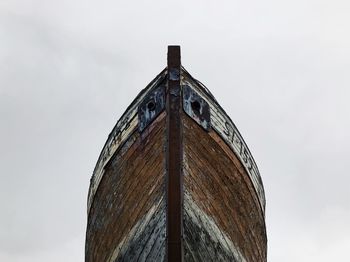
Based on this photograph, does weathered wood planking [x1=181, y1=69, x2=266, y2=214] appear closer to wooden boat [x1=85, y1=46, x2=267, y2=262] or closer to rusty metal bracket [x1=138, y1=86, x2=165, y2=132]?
wooden boat [x1=85, y1=46, x2=267, y2=262]

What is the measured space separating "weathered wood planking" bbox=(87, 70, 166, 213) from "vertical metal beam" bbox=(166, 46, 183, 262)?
548 mm

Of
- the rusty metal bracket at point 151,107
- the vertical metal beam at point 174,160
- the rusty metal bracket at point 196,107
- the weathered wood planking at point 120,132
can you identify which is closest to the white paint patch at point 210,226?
the vertical metal beam at point 174,160

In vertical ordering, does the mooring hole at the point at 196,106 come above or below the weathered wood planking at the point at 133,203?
above

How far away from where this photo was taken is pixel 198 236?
19.6 ft

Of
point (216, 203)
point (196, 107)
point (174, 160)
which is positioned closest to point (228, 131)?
point (196, 107)

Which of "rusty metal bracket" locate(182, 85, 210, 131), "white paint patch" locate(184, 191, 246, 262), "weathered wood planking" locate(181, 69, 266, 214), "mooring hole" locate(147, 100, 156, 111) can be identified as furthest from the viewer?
"weathered wood planking" locate(181, 69, 266, 214)

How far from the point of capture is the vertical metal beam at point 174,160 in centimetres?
519

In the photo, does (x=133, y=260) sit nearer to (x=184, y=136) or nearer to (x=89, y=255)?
(x=184, y=136)

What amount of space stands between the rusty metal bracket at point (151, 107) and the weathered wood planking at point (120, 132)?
0.31 feet

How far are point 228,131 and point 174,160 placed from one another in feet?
5.19

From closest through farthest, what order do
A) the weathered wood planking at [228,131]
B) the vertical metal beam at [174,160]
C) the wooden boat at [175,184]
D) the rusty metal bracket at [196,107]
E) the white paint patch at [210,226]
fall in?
the vertical metal beam at [174,160] → the wooden boat at [175,184] → the white paint patch at [210,226] → the rusty metal bracket at [196,107] → the weathered wood planking at [228,131]

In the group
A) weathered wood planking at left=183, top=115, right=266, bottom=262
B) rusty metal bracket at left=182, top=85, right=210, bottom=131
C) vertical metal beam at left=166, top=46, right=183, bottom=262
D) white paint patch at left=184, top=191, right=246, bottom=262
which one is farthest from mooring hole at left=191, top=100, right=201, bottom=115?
white paint patch at left=184, top=191, right=246, bottom=262

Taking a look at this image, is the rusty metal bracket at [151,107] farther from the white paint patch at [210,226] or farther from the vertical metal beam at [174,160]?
the white paint patch at [210,226]

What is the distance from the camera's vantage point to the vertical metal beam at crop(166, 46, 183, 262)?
5191 millimetres
